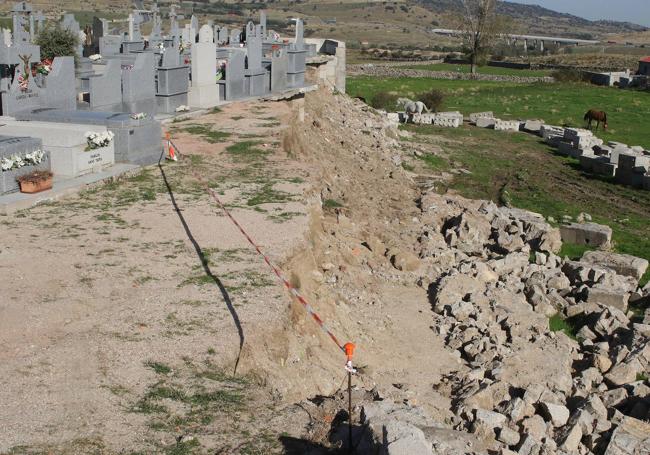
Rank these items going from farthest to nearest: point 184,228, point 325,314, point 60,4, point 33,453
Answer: point 60,4
point 184,228
point 325,314
point 33,453

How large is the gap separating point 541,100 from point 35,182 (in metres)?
39.3

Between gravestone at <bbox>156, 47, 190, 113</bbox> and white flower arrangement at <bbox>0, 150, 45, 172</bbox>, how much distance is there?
9.29 m

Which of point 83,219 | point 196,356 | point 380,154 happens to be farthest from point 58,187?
point 380,154

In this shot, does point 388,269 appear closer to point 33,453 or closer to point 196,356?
point 196,356

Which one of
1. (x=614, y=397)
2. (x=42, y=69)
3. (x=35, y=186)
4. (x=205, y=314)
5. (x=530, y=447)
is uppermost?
(x=42, y=69)

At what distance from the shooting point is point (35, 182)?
14.7 m

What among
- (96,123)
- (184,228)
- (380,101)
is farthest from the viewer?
(380,101)

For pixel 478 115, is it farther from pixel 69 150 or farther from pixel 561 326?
pixel 69 150

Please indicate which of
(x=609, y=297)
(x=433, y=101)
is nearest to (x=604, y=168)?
(x=609, y=297)

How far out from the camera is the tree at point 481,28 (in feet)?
225

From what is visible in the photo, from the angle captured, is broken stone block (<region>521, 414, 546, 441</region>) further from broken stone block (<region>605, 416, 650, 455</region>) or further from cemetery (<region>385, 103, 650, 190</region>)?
cemetery (<region>385, 103, 650, 190</region>)

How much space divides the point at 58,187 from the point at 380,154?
12.8m

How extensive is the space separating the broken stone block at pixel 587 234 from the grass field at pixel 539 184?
0.41 metres

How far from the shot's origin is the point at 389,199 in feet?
69.2
